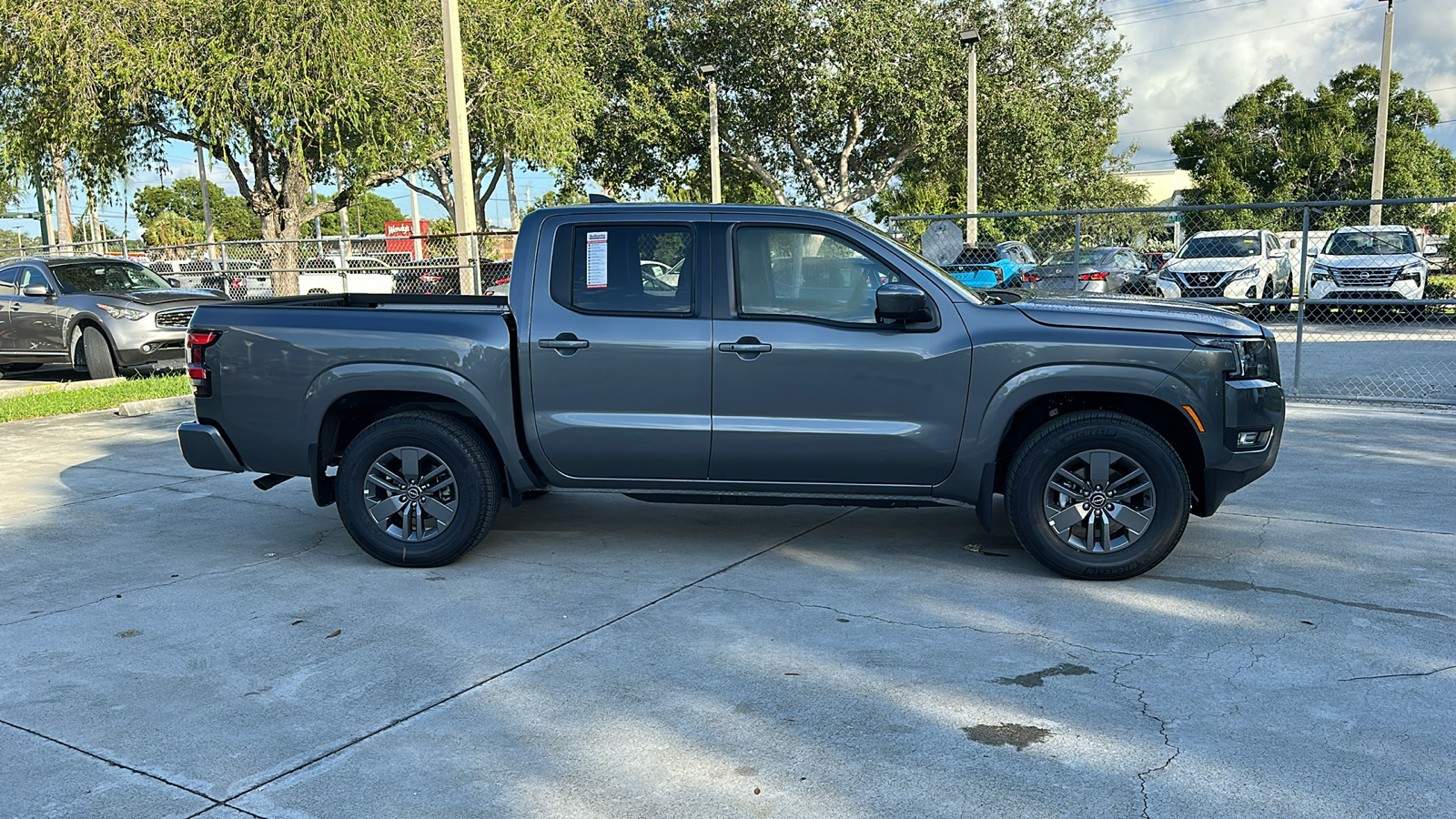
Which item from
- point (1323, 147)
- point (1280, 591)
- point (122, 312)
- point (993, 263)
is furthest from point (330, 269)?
point (1323, 147)

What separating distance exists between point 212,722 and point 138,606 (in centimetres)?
166

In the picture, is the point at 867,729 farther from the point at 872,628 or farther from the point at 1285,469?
the point at 1285,469

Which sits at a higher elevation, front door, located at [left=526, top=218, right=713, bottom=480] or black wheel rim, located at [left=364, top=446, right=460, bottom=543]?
front door, located at [left=526, top=218, right=713, bottom=480]

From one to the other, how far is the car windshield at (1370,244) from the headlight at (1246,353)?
12708mm

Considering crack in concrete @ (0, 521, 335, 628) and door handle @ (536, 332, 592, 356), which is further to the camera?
door handle @ (536, 332, 592, 356)

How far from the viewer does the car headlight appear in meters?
17.4

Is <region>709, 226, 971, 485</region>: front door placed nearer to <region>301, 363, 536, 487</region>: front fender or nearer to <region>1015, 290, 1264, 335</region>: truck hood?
<region>1015, 290, 1264, 335</region>: truck hood

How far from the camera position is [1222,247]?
1922 cm

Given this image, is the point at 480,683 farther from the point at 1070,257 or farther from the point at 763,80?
the point at 763,80

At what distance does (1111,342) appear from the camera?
5.32 m

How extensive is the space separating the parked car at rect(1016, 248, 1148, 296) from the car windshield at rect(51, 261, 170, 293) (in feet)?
37.6

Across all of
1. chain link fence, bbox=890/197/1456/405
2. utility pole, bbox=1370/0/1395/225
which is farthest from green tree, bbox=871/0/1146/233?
chain link fence, bbox=890/197/1456/405

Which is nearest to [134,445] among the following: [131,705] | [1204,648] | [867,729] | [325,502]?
[325,502]

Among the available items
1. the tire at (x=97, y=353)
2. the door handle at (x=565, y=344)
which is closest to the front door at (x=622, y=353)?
the door handle at (x=565, y=344)
